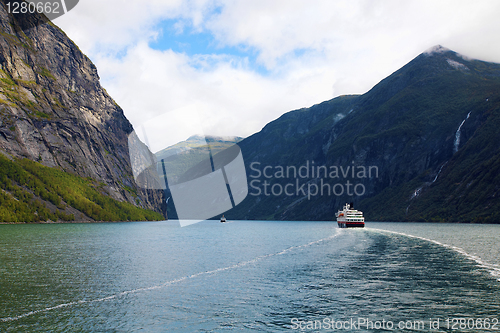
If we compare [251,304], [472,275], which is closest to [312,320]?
[251,304]

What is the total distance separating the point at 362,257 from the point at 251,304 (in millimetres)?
35911

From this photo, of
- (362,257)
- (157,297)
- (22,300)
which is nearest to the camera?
(22,300)

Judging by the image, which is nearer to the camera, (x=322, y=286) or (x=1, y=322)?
(x=1, y=322)

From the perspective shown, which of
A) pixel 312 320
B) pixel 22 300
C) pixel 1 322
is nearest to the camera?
pixel 1 322

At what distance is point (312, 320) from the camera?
2727cm

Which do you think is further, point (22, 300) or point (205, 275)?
point (205, 275)

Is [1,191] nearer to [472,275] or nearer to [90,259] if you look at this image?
[90,259]

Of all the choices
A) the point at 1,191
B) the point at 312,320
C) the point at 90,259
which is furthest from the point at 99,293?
the point at 1,191

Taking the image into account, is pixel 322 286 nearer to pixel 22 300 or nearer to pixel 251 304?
pixel 251 304

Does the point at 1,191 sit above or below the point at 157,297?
above

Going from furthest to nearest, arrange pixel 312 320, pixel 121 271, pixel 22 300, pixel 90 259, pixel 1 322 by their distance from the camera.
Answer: pixel 90 259, pixel 121 271, pixel 22 300, pixel 312 320, pixel 1 322

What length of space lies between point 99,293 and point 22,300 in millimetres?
6615

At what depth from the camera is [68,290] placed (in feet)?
117

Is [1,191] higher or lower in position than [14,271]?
higher
